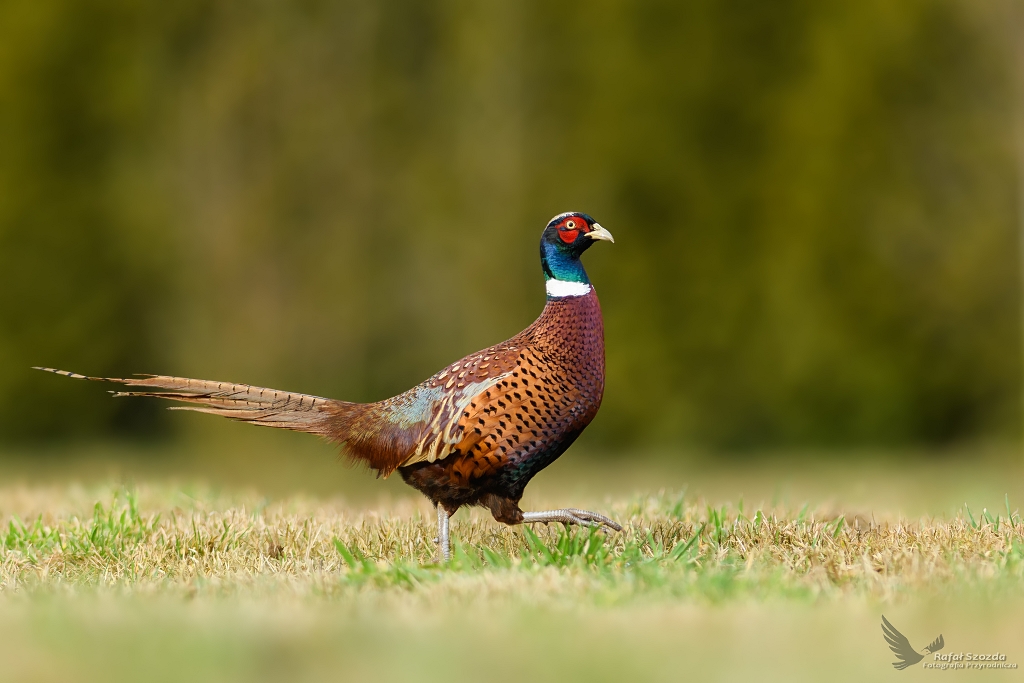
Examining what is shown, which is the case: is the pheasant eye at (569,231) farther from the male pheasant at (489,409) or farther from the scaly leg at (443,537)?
the scaly leg at (443,537)

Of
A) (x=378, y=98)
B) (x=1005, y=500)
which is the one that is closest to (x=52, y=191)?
(x=378, y=98)

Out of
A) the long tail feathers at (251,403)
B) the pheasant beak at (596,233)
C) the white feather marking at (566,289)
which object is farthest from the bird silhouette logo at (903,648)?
the long tail feathers at (251,403)

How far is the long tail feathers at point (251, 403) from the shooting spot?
201 inches

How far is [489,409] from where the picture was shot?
483 centimetres

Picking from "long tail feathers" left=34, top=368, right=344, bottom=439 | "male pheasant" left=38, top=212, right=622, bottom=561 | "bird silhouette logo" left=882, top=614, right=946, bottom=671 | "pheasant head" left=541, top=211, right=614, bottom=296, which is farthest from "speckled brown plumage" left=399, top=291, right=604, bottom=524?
"bird silhouette logo" left=882, top=614, right=946, bottom=671

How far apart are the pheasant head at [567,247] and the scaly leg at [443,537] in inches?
43.7

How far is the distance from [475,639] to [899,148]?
38.1 feet

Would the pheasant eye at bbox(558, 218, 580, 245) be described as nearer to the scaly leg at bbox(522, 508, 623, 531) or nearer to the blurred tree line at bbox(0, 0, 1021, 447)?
the scaly leg at bbox(522, 508, 623, 531)

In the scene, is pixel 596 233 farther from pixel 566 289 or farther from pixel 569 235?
pixel 566 289

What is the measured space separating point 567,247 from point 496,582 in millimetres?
1822

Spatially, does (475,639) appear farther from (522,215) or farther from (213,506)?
(522,215)

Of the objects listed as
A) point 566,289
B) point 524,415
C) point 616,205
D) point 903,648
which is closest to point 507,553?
point 524,415

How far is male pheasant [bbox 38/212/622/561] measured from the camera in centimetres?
482

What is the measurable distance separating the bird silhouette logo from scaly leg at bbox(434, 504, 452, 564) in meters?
2.00
